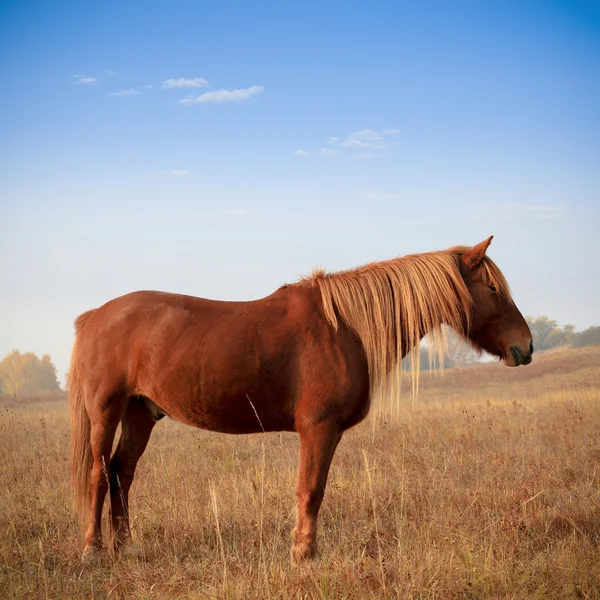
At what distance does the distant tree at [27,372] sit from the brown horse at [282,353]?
213 feet

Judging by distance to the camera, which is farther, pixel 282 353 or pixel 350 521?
pixel 350 521

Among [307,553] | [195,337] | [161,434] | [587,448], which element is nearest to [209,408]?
[195,337]

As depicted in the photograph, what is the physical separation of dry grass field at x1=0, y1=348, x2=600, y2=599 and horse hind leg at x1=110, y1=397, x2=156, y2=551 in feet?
0.92

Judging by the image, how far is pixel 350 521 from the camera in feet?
17.5

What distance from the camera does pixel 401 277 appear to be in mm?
4723

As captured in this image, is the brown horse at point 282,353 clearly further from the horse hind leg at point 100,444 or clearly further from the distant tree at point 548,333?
the distant tree at point 548,333

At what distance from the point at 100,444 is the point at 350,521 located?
2.31 m

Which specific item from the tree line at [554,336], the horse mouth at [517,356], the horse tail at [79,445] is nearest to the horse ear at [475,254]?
the horse mouth at [517,356]

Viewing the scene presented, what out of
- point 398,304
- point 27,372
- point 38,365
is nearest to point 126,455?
point 398,304

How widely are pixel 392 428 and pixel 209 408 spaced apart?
5.61m

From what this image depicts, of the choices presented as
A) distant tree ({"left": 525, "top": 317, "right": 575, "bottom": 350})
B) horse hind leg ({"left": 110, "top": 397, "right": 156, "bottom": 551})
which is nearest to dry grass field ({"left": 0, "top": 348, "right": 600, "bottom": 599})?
horse hind leg ({"left": 110, "top": 397, "right": 156, "bottom": 551})

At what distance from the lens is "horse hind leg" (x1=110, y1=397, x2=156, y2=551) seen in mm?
5035

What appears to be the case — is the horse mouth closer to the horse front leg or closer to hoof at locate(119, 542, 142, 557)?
the horse front leg

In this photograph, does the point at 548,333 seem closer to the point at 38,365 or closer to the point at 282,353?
the point at 38,365
